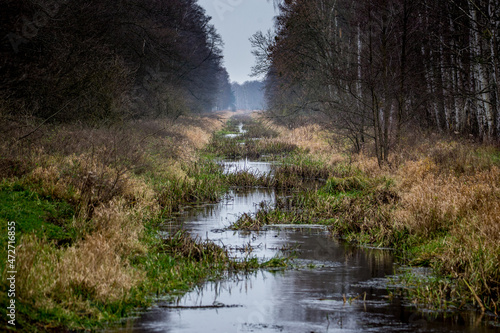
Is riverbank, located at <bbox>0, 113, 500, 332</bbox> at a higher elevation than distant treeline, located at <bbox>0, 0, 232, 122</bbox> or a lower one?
lower

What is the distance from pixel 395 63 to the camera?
64.7 feet

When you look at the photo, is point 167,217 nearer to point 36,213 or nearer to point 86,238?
point 36,213

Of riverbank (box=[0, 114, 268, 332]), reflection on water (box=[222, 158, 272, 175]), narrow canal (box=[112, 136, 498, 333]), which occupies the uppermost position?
reflection on water (box=[222, 158, 272, 175])

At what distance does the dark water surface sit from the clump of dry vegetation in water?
68 centimetres

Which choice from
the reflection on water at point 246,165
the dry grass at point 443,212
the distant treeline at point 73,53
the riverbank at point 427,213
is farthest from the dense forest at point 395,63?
the distant treeline at point 73,53

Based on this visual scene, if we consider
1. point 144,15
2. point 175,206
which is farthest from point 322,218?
point 144,15

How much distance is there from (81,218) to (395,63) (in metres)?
14.2

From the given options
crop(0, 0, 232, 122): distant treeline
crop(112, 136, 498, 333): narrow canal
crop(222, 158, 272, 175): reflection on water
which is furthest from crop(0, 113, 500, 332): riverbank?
crop(222, 158, 272, 175): reflection on water

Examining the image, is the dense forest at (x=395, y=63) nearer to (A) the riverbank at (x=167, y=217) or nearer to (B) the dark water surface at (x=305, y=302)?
(A) the riverbank at (x=167, y=217)

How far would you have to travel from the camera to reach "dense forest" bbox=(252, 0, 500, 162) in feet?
54.9

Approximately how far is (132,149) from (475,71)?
490 inches

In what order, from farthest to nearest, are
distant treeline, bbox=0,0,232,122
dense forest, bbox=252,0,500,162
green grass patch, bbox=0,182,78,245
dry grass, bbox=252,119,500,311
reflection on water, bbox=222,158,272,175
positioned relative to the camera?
1. reflection on water, bbox=222,158,272,175
2. dense forest, bbox=252,0,500,162
3. distant treeline, bbox=0,0,232,122
4. green grass patch, bbox=0,182,78,245
5. dry grass, bbox=252,119,500,311

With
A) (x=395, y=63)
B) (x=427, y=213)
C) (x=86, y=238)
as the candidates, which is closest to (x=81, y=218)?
(x=86, y=238)

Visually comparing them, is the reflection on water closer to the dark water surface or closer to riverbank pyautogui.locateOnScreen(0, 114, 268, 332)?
riverbank pyautogui.locateOnScreen(0, 114, 268, 332)
